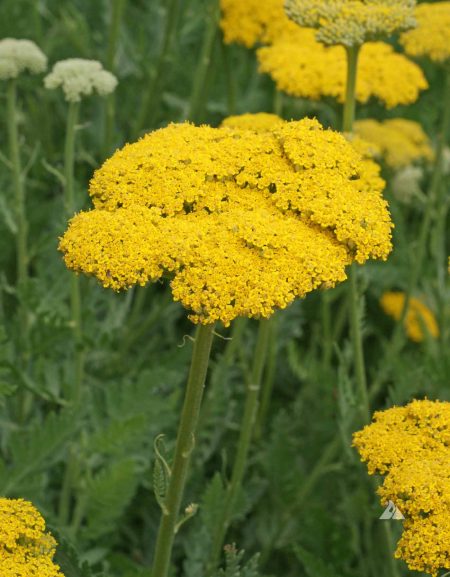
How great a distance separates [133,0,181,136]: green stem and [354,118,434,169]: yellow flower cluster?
1.15m

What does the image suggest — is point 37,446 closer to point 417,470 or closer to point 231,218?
point 231,218

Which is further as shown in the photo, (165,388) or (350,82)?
(165,388)

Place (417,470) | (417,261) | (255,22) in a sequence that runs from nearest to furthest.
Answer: (417,470)
(417,261)
(255,22)

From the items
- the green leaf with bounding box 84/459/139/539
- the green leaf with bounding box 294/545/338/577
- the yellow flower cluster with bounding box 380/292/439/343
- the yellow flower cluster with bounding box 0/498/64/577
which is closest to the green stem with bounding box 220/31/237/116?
the yellow flower cluster with bounding box 380/292/439/343

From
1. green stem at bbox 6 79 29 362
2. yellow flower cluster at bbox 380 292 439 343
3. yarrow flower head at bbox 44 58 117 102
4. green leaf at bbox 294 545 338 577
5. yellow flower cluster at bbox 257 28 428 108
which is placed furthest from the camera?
yellow flower cluster at bbox 380 292 439 343

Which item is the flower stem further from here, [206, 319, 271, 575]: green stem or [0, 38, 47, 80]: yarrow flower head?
[206, 319, 271, 575]: green stem

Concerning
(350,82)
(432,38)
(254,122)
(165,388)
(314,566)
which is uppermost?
(432,38)

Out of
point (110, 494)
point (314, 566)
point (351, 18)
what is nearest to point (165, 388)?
point (110, 494)

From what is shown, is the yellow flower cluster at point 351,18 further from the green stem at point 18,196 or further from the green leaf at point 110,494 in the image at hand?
the green leaf at point 110,494

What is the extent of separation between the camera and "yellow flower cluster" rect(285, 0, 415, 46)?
13.5 ft

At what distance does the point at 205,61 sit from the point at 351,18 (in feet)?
5.37

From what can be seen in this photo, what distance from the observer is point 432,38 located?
5.01 meters

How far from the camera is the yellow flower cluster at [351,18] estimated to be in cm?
412

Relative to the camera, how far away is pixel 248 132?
3666 mm
